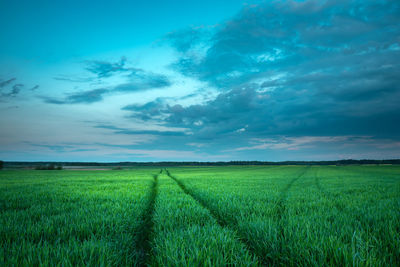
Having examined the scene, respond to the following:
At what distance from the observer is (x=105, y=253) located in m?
3.12

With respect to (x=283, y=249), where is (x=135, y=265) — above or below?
below

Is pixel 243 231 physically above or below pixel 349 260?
below

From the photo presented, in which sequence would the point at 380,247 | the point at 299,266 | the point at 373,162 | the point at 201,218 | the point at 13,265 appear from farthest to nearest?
the point at 373,162 < the point at 201,218 < the point at 380,247 < the point at 299,266 < the point at 13,265

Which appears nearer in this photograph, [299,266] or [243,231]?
[299,266]

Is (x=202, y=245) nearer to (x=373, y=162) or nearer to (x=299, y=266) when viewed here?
(x=299, y=266)

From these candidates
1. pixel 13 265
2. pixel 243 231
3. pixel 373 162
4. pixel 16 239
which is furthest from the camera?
pixel 373 162

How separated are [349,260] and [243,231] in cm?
211

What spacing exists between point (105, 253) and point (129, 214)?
2.92 metres

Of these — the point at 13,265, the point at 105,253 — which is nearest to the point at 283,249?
the point at 105,253

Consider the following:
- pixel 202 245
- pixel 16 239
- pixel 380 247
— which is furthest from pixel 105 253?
pixel 380 247

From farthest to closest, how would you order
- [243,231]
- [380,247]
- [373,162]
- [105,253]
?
[373,162] → [243,231] → [380,247] → [105,253]

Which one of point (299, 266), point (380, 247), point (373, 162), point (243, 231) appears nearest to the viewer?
point (299, 266)

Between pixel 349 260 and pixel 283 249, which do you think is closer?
pixel 349 260

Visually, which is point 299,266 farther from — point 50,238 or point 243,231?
point 50,238
